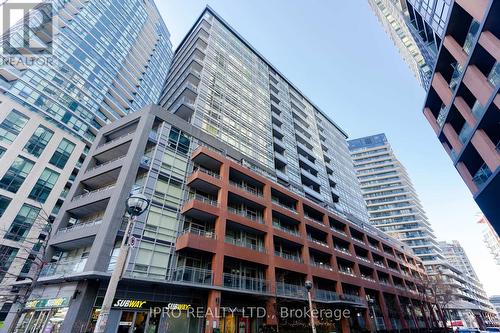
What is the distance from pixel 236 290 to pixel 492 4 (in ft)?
91.3

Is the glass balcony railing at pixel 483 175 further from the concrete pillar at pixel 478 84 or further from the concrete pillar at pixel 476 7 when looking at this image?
the concrete pillar at pixel 476 7

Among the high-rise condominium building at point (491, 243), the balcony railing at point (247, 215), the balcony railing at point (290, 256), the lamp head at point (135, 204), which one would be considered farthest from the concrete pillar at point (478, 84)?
the high-rise condominium building at point (491, 243)

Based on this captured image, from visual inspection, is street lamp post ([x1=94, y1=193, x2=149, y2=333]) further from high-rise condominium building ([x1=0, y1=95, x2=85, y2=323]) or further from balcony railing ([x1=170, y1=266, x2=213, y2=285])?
high-rise condominium building ([x1=0, y1=95, x2=85, y2=323])

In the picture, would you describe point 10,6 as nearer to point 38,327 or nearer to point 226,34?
point 226,34

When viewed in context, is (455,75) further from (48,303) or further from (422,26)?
(48,303)

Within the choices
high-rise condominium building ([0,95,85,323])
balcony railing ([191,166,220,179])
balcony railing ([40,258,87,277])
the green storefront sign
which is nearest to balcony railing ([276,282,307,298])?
balcony railing ([191,166,220,179])

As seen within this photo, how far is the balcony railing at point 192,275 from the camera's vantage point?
Result: 19.9 m

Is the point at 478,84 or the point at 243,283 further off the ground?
the point at 478,84

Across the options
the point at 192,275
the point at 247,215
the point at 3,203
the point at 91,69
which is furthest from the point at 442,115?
the point at 91,69

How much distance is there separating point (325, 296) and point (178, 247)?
18.7 metres

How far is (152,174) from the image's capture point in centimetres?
2323

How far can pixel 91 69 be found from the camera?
181 feet

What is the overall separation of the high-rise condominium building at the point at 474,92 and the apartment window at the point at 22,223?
161 ft

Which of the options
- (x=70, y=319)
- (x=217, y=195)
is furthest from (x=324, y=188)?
(x=70, y=319)
